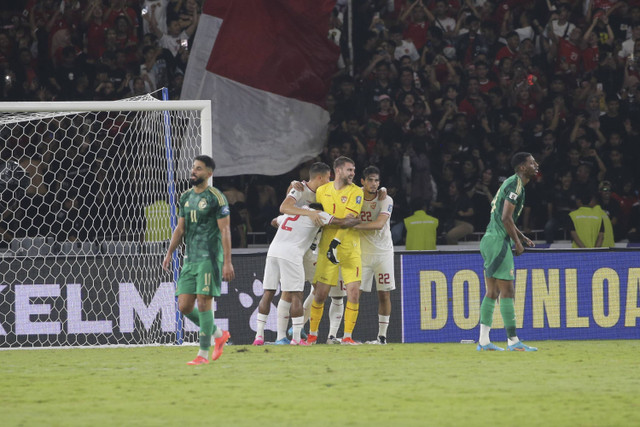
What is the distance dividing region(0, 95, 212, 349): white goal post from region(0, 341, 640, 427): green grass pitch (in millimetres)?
1809

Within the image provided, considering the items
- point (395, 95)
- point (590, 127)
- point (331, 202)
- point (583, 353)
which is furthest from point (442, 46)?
point (583, 353)

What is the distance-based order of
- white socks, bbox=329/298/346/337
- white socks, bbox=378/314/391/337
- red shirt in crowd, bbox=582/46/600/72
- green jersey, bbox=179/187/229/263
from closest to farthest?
green jersey, bbox=179/187/229/263
white socks, bbox=329/298/346/337
white socks, bbox=378/314/391/337
red shirt in crowd, bbox=582/46/600/72

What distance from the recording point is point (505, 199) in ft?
35.1

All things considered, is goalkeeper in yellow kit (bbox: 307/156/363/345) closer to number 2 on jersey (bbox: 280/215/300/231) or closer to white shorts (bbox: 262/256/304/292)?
white shorts (bbox: 262/256/304/292)

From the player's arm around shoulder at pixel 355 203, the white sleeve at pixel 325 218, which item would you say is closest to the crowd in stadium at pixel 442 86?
the player's arm around shoulder at pixel 355 203

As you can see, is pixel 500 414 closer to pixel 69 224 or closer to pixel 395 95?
pixel 69 224

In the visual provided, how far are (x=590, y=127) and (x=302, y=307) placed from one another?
22.9 feet

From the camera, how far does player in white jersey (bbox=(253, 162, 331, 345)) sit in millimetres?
12164

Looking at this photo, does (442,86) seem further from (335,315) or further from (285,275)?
(285,275)

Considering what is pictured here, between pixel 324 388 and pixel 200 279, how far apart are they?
1989 millimetres

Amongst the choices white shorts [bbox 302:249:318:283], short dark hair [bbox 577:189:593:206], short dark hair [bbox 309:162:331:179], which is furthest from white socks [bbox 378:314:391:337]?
short dark hair [bbox 577:189:593:206]

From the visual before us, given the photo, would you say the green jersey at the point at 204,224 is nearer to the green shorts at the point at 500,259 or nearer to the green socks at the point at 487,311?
the green shorts at the point at 500,259

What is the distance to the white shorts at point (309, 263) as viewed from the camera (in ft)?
42.3

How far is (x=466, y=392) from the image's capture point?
24.5 feet
